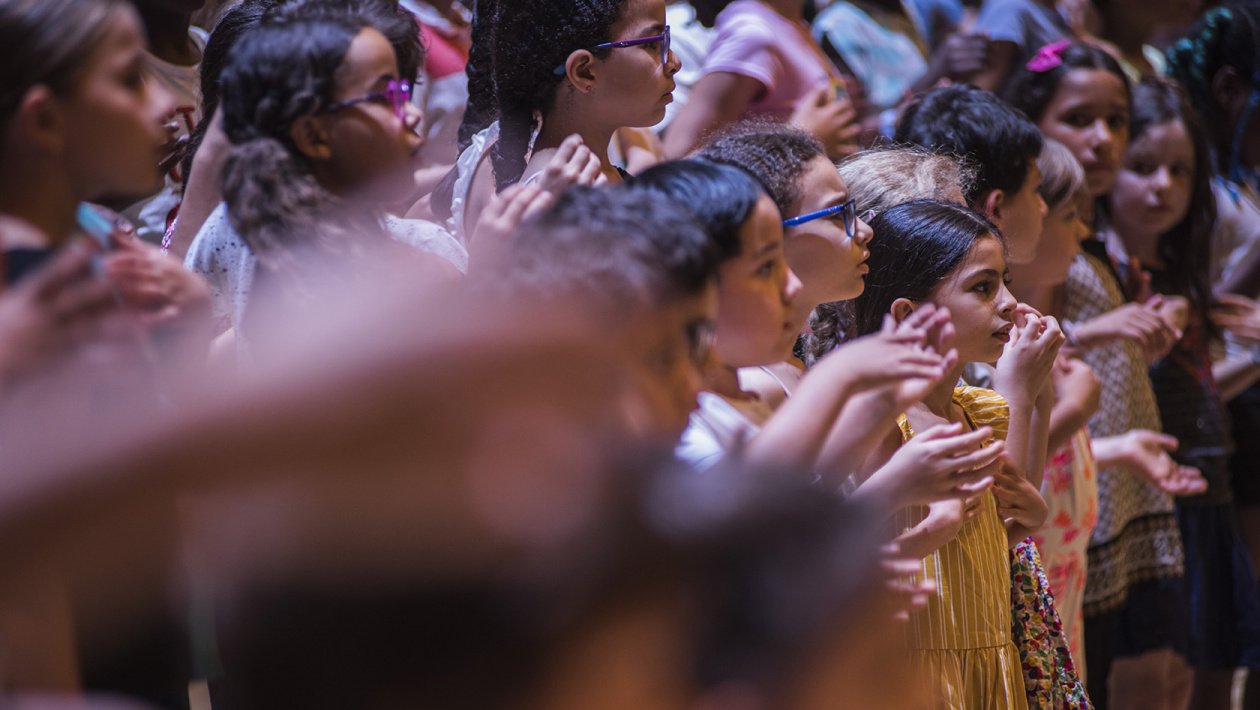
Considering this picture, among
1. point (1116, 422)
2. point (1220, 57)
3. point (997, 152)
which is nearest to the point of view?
point (997, 152)

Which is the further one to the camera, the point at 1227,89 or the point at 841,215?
the point at 1227,89

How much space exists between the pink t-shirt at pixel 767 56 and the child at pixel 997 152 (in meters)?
0.31

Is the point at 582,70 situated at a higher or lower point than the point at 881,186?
higher

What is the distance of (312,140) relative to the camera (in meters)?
1.24

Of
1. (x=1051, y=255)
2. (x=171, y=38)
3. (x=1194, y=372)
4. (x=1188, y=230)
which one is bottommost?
(x=1194, y=372)

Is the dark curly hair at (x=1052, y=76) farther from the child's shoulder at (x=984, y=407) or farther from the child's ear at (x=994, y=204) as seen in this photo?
the child's shoulder at (x=984, y=407)

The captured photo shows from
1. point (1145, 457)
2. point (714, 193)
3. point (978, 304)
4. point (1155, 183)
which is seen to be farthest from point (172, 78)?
point (1155, 183)

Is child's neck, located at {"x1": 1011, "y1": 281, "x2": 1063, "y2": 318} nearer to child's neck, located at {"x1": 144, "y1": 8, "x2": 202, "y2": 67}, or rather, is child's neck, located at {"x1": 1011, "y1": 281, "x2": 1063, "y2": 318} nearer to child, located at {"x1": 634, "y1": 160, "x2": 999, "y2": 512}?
child, located at {"x1": 634, "y1": 160, "x2": 999, "y2": 512}

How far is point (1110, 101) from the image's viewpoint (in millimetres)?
2936

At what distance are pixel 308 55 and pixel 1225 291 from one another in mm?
3103

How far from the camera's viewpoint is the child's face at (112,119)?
3.33ft

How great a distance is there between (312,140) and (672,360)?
472 mm

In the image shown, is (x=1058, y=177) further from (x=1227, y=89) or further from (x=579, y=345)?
(x=579, y=345)

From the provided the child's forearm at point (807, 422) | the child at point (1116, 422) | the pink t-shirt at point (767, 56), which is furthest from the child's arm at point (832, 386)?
the child at point (1116, 422)
